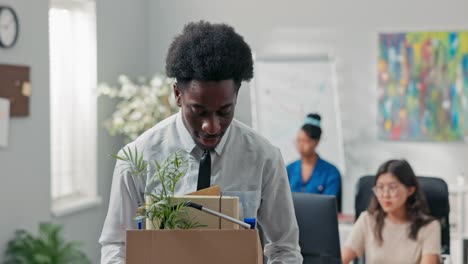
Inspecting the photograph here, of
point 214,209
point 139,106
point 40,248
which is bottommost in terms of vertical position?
point 40,248

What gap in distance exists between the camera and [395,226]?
137 inches

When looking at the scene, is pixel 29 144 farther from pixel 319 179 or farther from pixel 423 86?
pixel 423 86

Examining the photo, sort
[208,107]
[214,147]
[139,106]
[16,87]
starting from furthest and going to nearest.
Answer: [139,106] < [16,87] < [214,147] < [208,107]

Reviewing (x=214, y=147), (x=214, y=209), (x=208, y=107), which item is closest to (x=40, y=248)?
(x=214, y=147)

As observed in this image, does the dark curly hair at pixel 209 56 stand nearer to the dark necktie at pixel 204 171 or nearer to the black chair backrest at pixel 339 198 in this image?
the dark necktie at pixel 204 171

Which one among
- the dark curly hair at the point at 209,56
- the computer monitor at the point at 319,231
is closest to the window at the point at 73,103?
the computer monitor at the point at 319,231

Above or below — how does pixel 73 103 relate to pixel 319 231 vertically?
above

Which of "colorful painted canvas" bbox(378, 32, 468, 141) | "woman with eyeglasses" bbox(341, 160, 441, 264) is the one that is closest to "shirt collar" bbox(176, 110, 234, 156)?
"woman with eyeglasses" bbox(341, 160, 441, 264)

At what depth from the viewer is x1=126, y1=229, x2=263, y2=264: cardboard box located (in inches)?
54.7

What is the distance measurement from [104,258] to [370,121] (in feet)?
14.3

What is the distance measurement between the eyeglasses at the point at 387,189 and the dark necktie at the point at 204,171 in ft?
5.95

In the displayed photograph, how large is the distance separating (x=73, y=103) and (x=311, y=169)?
5.59 feet

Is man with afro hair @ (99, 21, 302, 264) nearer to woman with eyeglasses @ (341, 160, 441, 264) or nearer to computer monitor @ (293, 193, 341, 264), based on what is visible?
computer monitor @ (293, 193, 341, 264)

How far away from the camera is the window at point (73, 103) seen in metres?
5.29
